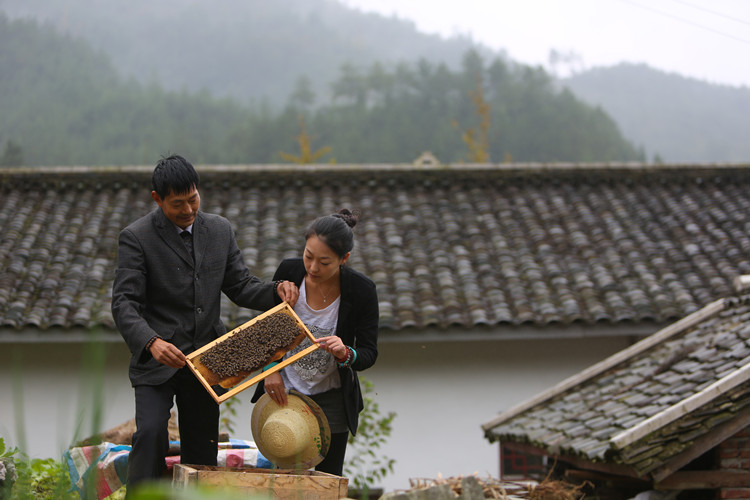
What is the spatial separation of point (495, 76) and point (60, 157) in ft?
86.1

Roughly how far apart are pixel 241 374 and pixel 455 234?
826 centimetres

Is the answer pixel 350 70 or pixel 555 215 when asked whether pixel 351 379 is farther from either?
pixel 350 70

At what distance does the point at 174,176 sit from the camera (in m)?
3.37

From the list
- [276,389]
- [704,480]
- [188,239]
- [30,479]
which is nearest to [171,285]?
[188,239]

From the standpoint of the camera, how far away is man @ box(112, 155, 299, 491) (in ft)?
11.0

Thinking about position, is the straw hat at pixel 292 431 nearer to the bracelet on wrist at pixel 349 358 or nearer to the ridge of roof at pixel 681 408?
the bracelet on wrist at pixel 349 358

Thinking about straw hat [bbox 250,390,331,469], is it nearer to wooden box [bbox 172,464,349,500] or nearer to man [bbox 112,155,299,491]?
wooden box [bbox 172,464,349,500]

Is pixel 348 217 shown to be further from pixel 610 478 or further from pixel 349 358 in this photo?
pixel 610 478

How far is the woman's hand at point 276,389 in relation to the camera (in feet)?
11.6

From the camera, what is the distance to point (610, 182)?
43.8 feet

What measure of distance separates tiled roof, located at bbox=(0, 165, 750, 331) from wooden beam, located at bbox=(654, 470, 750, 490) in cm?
409

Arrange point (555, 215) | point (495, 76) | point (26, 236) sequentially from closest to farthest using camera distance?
point (26, 236), point (555, 215), point (495, 76)

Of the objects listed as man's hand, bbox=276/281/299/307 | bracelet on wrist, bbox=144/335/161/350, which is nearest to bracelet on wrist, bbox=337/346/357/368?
man's hand, bbox=276/281/299/307

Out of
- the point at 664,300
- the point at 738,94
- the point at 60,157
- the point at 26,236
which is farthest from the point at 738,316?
the point at 738,94
